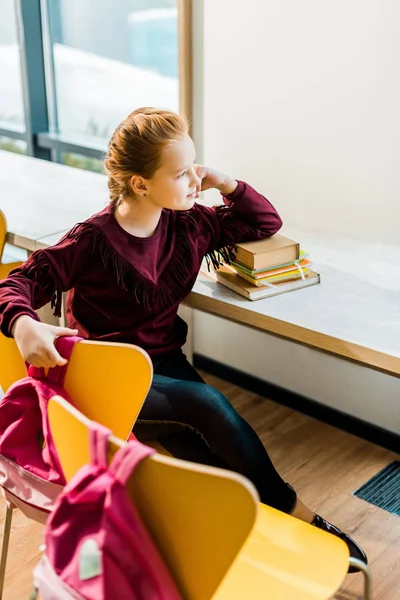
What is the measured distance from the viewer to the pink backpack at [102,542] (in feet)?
2.89

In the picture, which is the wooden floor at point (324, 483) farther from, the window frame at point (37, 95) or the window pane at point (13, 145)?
the window pane at point (13, 145)

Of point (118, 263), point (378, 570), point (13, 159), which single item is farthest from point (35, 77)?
point (378, 570)

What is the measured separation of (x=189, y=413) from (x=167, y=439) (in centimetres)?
9

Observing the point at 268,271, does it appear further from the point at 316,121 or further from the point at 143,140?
the point at 316,121

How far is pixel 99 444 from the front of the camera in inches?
36.1

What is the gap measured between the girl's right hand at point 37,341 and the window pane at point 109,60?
1666 millimetres

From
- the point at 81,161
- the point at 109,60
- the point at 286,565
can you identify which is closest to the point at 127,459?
the point at 286,565

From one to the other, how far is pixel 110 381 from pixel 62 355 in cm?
11

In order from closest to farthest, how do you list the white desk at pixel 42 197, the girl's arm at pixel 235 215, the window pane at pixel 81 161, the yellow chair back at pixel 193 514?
1. the yellow chair back at pixel 193 514
2. the girl's arm at pixel 235 215
3. the white desk at pixel 42 197
4. the window pane at pixel 81 161

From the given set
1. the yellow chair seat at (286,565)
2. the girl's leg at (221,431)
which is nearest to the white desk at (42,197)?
the girl's leg at (221,431)

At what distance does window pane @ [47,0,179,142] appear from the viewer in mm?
2787

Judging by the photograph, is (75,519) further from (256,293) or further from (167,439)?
(256,293)

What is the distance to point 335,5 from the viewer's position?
197cm

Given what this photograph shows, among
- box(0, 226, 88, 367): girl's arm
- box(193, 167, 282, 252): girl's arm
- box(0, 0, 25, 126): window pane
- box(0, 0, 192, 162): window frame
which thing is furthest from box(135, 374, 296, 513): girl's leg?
box(0, 0, 25, 126): window pane
